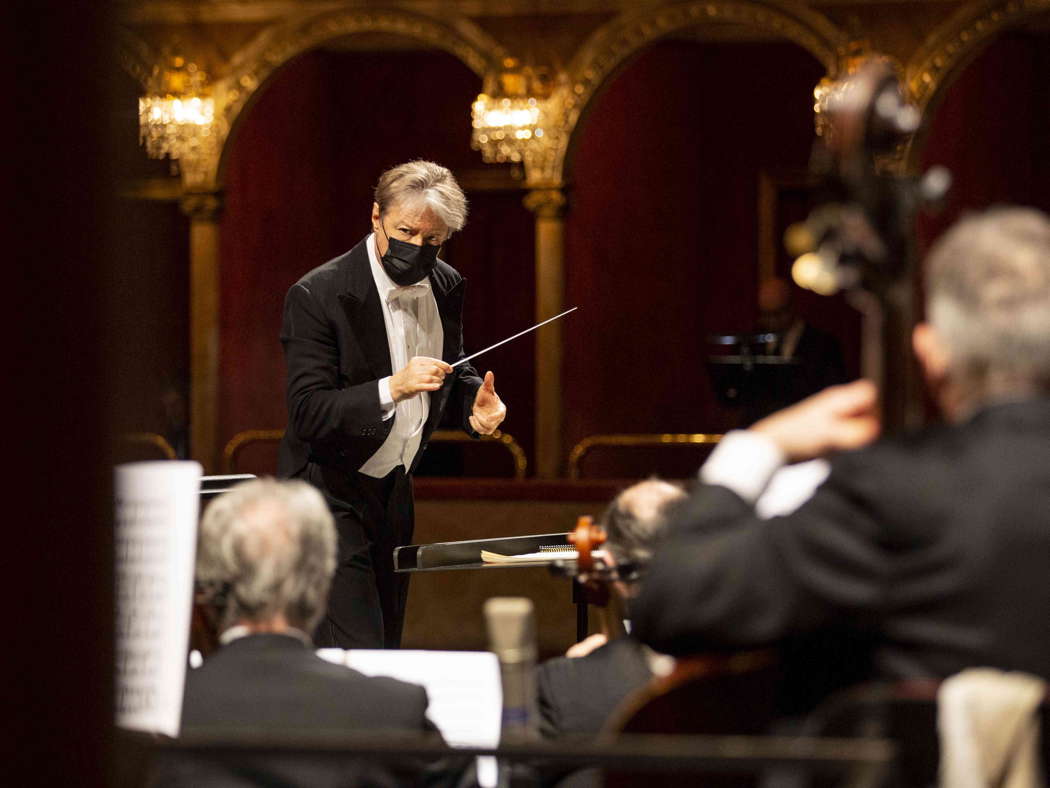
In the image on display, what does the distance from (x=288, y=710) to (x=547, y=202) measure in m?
7.81

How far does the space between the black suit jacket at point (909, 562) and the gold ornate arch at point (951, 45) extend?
25.2 ft

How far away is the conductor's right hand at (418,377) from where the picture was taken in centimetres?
367

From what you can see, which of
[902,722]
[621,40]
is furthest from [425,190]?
[621,40]

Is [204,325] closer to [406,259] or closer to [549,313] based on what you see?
[549,313]

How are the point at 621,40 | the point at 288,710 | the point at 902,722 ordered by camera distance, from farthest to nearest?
1. the point at 621,40
2. the point at 288,710
3. the point at 902,722

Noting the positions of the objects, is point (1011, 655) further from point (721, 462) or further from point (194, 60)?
point (194, 60)

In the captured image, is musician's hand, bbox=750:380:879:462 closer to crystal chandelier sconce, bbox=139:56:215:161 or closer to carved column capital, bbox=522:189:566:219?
carved column capital, bbox=522:189:566:219

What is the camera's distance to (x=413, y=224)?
3834 mm

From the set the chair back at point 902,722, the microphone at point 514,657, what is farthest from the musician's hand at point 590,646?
the chair back at point 902,722

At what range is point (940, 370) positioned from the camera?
177cm

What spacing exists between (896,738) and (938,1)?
8.22 metres

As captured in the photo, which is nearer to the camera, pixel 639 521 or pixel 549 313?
pixel 639 521

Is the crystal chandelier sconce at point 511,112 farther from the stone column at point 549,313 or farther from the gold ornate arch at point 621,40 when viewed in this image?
the stone column at point 549,313

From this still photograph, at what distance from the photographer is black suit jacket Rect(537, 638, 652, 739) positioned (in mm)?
2270
